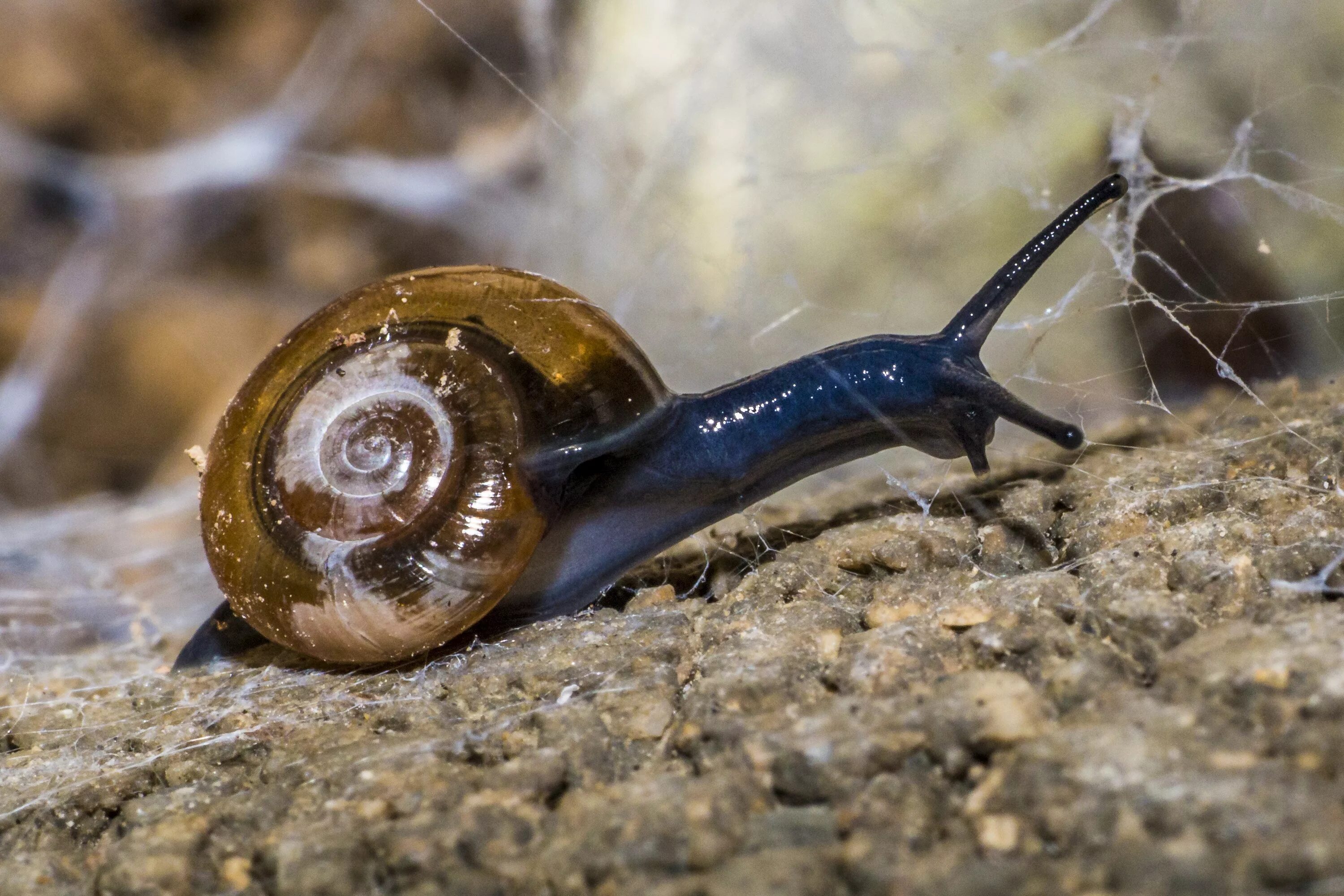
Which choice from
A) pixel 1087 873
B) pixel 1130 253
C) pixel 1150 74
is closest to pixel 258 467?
pixel 1087 873

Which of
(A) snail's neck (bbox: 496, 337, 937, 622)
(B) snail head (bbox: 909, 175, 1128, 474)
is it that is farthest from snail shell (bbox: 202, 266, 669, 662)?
(B) snail head (bbox: 909, 175, 1128, 474)

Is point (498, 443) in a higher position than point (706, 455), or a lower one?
higher

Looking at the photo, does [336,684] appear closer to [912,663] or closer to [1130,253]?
[912,663]

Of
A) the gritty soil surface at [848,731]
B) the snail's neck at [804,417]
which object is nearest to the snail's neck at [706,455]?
the snail's neck at [804,417]

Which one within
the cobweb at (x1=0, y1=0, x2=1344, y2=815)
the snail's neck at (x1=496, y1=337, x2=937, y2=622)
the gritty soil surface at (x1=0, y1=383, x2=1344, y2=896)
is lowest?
the gritty soil surface at (x1=0, y1=383, x2=1344, y2=896)

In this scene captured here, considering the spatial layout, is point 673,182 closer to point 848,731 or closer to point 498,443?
point 498,443

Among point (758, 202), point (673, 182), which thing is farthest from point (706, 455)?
point (673, 182)

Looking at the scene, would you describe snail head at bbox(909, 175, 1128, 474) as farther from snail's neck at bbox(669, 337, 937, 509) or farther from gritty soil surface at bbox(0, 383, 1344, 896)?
gritty soil surface at bbox(0, 383, 1344, 896)
